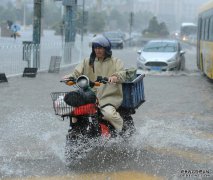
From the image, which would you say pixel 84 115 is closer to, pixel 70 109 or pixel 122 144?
pixel 70 109

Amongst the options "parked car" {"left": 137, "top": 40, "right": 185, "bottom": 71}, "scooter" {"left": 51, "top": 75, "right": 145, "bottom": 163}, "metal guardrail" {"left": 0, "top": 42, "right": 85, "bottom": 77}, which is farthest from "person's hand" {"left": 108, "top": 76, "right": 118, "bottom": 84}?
"parked car" {"left": 137, "top": 40, "right": 185, "bottom": 71}

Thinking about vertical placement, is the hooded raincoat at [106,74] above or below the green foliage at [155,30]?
below

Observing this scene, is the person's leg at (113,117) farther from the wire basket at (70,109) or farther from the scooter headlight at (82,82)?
the scooter headlight at (82,82)

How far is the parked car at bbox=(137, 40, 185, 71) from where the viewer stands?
811 inches

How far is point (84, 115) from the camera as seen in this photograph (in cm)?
620

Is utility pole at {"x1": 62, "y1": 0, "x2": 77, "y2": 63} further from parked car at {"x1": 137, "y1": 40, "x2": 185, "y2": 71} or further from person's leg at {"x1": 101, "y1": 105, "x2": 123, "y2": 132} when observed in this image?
person's leg at {"x1": 101, "y1": 105, "x2": 123, "y2": 132}

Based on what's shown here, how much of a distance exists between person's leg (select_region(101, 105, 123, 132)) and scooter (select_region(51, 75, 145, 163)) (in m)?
0.07

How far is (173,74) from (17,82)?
22.3 feet

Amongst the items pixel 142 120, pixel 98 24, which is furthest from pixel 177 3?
pixel 142 120

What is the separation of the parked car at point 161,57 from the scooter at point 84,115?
44.0 ft

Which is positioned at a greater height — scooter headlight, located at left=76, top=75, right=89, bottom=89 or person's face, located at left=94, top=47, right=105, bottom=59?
person's face, located at left=94, top=47, right=105, bottom=59

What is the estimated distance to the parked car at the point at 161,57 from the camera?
20.6 meters

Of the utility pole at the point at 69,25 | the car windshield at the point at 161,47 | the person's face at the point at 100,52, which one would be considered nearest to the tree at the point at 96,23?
the utility pole at the point at 69,25

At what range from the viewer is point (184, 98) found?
12992 mm
